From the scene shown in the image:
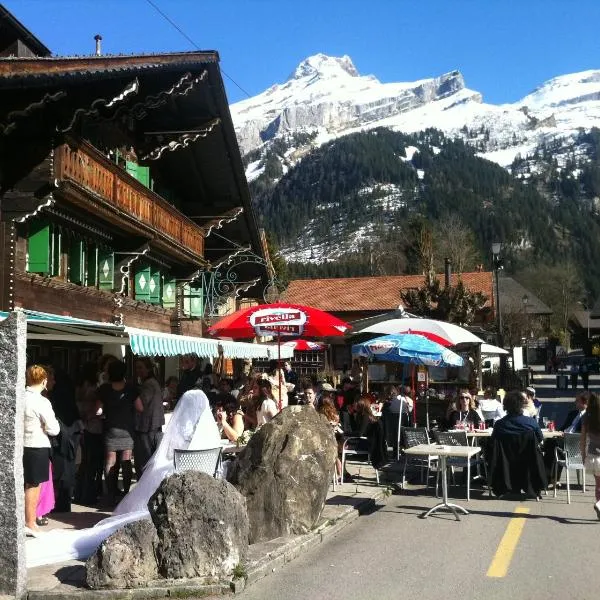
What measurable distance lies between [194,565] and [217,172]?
19.8m

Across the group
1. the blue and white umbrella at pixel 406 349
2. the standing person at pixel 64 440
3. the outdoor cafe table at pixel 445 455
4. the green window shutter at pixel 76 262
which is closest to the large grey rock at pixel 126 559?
the standing person at pixel 64 440

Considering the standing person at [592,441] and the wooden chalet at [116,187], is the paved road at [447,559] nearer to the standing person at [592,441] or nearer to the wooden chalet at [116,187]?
the standing person at [592,441]

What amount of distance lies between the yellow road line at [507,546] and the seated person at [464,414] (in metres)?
4.48

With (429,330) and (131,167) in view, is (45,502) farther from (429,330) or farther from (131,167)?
(131,167)

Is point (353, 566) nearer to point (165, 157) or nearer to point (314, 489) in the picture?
point (314, 489)

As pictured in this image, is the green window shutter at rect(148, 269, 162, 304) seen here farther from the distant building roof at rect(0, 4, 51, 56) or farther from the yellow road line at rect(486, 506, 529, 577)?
the yellow road line at rect(486, 506, 529, 577)

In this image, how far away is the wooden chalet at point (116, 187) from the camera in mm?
15133

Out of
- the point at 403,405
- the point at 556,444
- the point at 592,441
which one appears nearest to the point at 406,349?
the point at 403,405

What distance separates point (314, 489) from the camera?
9328mm

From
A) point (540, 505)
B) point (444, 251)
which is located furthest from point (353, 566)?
point (444, 251)

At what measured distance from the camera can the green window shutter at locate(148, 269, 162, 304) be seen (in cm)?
2366

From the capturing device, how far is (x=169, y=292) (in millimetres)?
26266

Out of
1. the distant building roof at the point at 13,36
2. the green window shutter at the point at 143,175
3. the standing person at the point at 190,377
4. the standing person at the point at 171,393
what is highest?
the distant building roof at the point at 13,36

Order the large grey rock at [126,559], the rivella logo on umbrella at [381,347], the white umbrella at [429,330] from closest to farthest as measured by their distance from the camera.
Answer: the large grey rock at [126,559]
the rivella logo on umbrella at [381,347]
the white umbrella at [429,330]
